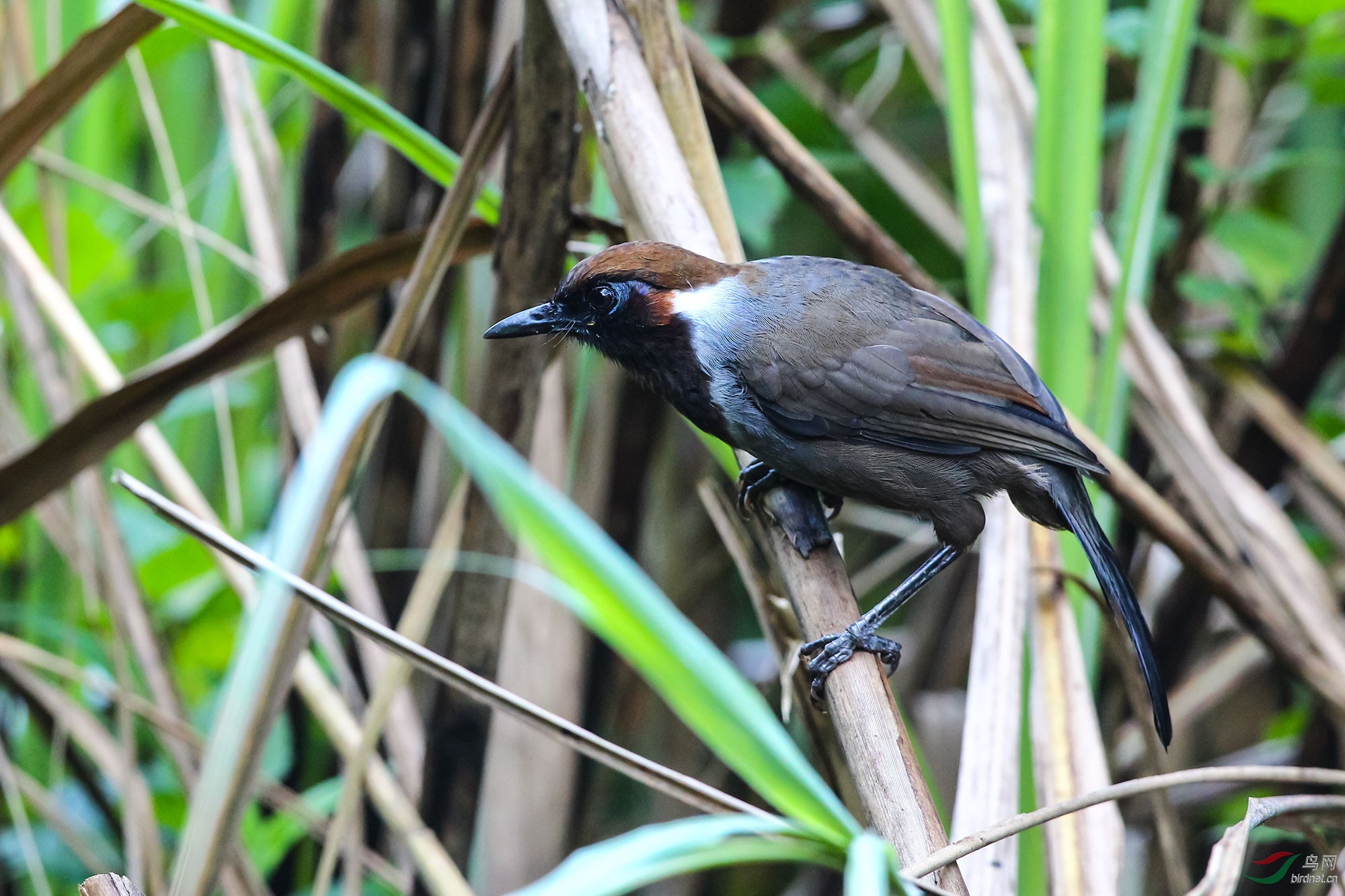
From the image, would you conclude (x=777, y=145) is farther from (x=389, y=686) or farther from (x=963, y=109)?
(x=389, y=686)

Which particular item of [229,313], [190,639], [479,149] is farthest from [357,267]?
[229,313]

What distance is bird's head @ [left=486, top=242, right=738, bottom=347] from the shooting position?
1.70 m

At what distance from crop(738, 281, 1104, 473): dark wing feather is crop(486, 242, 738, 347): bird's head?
6.4 inches

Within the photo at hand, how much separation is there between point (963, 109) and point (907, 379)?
18.3 inches

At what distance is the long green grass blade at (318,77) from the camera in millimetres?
1437

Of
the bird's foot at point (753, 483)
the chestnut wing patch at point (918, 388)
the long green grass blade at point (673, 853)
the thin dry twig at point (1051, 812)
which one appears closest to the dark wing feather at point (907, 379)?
the chestnut wing patch at point (918, 388)

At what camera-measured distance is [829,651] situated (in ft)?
4.74

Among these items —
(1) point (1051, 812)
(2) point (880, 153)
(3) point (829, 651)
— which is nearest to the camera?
(1) point (1051, 812)

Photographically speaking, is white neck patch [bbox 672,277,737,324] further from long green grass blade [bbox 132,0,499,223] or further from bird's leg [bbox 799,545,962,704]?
bird's leg [bbox 799,545,962,704]

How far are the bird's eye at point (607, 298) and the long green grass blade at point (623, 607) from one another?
0.98m

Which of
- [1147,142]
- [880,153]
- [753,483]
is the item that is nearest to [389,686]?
[753,483]

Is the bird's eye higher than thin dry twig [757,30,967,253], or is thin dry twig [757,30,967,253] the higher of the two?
thin dry twig [757,30,967,253]

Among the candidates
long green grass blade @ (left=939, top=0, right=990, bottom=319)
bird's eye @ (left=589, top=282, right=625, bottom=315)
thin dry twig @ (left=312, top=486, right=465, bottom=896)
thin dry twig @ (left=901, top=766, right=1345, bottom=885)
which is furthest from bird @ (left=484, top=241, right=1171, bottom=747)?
thin dry twig @ (left=901, top=766, right=1345, bottom=885)

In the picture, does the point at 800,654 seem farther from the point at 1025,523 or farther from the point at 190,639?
the point at 190,639
